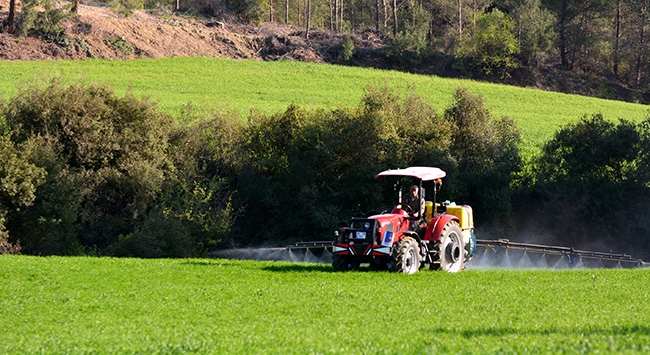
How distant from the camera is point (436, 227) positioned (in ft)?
73.2

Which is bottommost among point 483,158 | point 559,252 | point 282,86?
point 559,252

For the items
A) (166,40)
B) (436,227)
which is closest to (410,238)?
(436,227)

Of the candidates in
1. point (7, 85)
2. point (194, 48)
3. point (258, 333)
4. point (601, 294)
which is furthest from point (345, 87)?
point (258, 333)

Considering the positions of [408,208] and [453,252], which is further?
[453,252]

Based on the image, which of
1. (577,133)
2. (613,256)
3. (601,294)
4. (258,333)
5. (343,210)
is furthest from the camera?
(577,133)

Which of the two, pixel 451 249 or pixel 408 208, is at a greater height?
pixel 408 208

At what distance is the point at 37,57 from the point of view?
6450cm

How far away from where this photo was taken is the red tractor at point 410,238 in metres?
21.0

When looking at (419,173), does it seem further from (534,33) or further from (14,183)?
(534,33)

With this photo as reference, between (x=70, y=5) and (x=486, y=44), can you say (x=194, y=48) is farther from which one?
(x=486, y=44)

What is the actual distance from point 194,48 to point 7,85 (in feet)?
88.8

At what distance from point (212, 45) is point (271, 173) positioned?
1687 inches

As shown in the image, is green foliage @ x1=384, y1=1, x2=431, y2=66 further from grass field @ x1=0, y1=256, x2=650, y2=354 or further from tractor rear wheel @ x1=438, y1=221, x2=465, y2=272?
grass field @ x1=0, y1=256, x2=650, y2=354

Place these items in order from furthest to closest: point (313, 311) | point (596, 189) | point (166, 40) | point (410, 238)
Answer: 1. point (166, 40)
2. point (596, 189)
3. point (410, 238)
4. point (313, 311)
